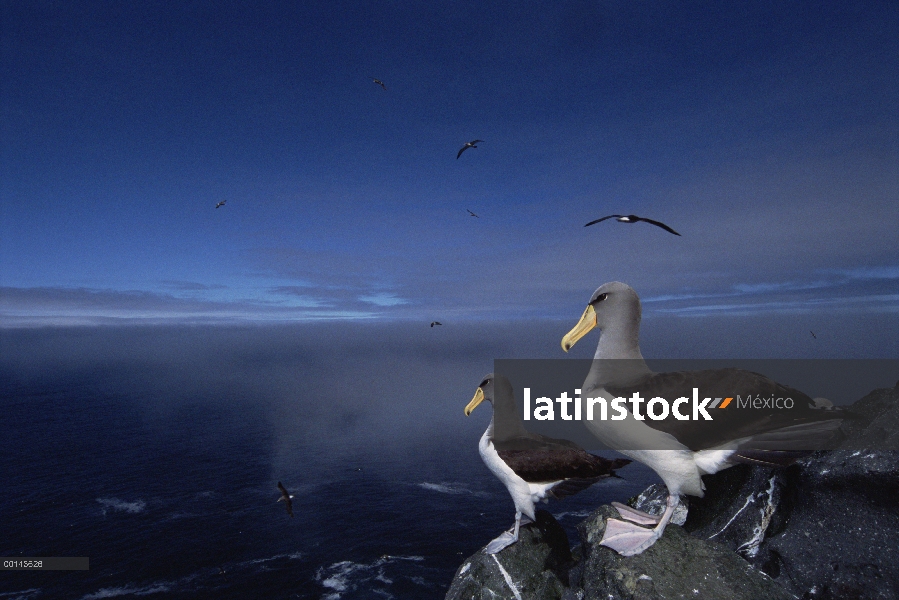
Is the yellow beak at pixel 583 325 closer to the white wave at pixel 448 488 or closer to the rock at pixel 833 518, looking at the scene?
the rock at pixel 833 518

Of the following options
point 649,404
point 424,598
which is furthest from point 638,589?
point 424,598

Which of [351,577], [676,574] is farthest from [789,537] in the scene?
[351,577]

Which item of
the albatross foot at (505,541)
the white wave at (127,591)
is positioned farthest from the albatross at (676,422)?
the white wave at (127,591)

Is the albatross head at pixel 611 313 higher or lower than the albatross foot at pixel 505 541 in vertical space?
higher

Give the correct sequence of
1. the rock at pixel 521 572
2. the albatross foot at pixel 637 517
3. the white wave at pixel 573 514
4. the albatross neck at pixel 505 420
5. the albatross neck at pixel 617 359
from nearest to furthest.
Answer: the albatross neck at pixel 617 359
the albatross foot at pixel 637 517
the rock at pixel 521 572
the albatross neck at pixel 505 420
the white wave at pixel 573 514

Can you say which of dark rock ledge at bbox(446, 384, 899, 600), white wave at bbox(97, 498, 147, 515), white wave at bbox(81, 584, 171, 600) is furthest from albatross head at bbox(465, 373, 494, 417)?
white wave at bbox(97, 498, 147, 515)

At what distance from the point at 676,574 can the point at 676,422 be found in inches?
84.1

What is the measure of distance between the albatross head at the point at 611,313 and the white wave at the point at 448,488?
9158cm

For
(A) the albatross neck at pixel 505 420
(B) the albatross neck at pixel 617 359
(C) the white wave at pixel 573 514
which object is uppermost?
(B) the albatross neck at pixel 617 359

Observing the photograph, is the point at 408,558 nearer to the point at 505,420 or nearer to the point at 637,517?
the point at 505,420

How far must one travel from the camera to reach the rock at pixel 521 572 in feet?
33.2

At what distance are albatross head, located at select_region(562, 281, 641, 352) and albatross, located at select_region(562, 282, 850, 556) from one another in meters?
0.02

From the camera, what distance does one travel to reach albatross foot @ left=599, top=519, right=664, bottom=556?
6988 millimetres

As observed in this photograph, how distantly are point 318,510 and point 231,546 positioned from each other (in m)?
16.3
